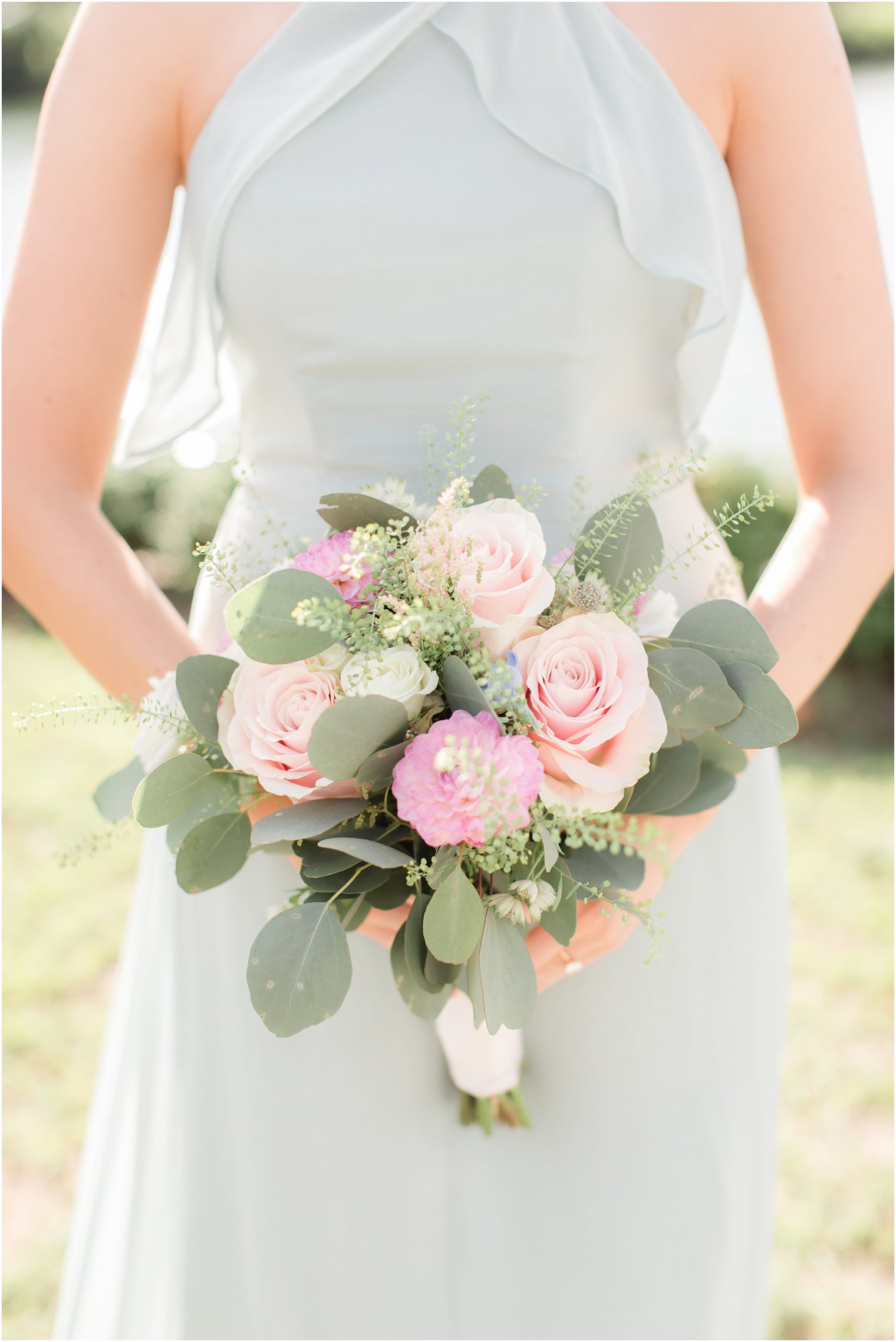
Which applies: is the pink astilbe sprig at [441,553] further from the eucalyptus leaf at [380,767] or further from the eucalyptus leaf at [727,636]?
the eucalyptus leaf at [727,636]

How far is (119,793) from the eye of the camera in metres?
1.32

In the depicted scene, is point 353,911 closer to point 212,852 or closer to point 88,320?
point 212,852

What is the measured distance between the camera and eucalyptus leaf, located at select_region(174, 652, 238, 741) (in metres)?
1.17

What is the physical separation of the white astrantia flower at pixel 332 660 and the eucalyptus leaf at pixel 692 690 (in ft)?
1.14

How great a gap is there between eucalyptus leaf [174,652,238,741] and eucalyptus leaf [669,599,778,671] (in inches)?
21.5

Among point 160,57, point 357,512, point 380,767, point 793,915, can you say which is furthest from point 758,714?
point 793,915

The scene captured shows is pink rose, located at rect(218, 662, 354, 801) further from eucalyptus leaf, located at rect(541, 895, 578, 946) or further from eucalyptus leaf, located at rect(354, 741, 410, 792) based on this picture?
eucalyptus leaf, located at rect(541, 895, 578, 946)

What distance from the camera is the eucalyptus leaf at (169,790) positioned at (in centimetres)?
112

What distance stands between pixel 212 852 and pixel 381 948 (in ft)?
1.65

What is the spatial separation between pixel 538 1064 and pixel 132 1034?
751mm

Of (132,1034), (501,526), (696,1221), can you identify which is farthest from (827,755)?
(501,526)

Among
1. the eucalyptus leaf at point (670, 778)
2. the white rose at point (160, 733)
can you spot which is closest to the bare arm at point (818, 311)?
the eucalyptus leaf at point (670, 778)

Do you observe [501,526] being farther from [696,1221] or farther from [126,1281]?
[126,1281]

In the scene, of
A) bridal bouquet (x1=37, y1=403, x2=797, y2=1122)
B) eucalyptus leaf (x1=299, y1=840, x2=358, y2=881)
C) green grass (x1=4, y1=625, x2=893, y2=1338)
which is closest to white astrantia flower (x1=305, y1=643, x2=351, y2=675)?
bridal bouquet (x1=37, y1=403, x2=797, y2=1122)
